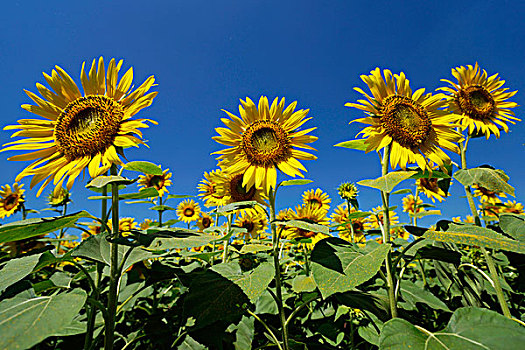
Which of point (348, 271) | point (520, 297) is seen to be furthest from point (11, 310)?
point (520, 297)

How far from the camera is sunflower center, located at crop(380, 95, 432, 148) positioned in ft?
6.37

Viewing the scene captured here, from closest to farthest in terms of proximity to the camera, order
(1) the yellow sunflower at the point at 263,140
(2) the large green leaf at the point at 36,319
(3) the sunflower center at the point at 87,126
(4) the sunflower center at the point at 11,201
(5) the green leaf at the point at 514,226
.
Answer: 1. (2) the large green leaf at the point at 36,319
2. (3) the sunflower center at the point at 87,126
3. (5) the green leaf at the point at 514,226
4. (1) the yellow sunflower at the point at 263,140
5. (4) the sunflower center at the point at 11,201

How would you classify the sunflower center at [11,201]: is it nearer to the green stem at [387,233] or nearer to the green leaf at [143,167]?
the green leaf at [143,167]

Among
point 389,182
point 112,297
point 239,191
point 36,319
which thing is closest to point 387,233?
point 389,182

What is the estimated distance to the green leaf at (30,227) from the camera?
1274 mm

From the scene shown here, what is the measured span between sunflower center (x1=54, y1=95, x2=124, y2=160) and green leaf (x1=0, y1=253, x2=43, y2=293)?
619 millimetres

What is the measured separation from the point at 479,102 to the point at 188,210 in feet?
16.7

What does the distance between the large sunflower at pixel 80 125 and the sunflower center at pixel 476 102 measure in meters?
2.73

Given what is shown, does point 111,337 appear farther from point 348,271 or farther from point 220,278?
point 348,271

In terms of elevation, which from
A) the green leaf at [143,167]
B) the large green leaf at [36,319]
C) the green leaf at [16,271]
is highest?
the green leaf at [143,167]

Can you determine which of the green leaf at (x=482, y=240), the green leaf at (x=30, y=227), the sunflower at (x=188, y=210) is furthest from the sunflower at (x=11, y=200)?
the green leaf at (x=482, y=240)

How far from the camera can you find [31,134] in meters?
1.79

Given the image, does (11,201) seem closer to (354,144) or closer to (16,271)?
(16,271)

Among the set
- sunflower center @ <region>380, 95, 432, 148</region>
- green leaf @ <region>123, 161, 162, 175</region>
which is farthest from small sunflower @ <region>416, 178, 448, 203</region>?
green leaf @ <region>123, 161, 162, 175</region>
